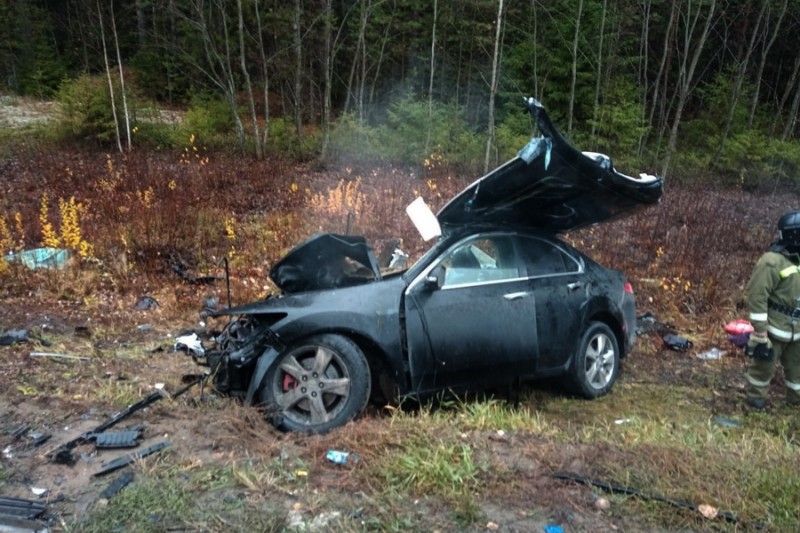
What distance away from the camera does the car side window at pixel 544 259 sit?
5668mm

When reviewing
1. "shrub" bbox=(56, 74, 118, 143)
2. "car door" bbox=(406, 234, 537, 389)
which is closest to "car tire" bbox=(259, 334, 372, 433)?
"car door" bbox=(406, 234, 537, 389)

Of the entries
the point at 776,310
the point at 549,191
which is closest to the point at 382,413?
the point at 549,191

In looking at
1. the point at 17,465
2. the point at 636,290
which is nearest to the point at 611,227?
the point at 636,290

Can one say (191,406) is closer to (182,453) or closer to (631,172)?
(182,453)

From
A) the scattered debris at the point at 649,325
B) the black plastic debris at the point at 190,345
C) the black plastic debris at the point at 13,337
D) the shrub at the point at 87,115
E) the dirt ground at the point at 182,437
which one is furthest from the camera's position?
the shrub at the point at 87,115

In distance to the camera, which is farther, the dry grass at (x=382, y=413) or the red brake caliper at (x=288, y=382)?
the red brake caliper at (x=288, y=382)

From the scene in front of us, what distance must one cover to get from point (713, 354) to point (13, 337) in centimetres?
807

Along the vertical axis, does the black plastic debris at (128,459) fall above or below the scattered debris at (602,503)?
below

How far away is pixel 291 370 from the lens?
15.3 feet

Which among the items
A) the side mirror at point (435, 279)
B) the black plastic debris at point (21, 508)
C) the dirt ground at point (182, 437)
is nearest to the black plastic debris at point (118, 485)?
the dirt ground at point (182, 437)

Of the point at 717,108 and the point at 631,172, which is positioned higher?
the point at 717,108

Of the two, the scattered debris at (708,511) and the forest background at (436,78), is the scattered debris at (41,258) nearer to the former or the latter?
the scattered debris at (708,511)

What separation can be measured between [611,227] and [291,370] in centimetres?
934

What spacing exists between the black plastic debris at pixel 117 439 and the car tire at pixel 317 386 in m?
0.91
